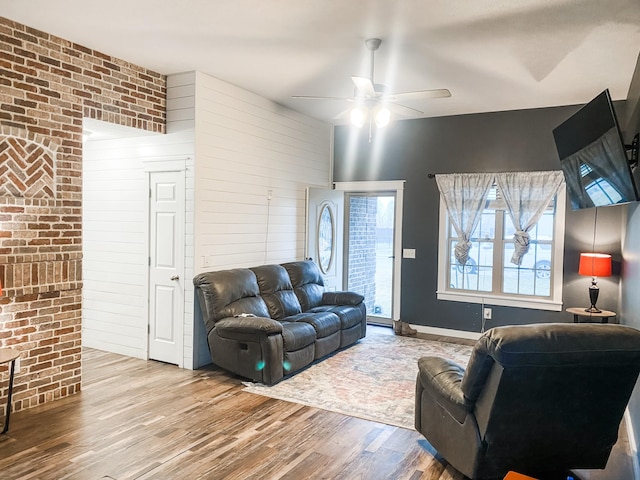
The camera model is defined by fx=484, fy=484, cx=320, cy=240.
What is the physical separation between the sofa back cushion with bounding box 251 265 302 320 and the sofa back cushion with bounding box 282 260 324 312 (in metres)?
0.20

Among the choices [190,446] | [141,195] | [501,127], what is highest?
[501,127]

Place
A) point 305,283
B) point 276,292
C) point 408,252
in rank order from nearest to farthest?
point 276,292 → point 305,283 → point 408,252

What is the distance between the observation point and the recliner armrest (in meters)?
2.73

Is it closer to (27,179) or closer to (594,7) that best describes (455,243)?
(594,7)

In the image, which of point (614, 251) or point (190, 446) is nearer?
point (190, 446)

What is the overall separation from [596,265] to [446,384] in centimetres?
325

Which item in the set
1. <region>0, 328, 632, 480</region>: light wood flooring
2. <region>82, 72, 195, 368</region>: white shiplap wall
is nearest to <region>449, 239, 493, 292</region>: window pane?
<region>0, 328, 632, 480</region>: light wood flooring

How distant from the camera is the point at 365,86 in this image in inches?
148

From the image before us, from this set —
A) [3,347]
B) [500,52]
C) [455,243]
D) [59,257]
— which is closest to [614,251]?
[455,243]

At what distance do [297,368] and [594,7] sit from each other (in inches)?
147

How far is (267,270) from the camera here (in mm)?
5430

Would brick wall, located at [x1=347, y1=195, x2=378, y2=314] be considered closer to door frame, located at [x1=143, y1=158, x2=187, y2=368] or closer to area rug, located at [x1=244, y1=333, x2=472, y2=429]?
area rug, located at [x1=244, y1=333, x2=472, y2=429]

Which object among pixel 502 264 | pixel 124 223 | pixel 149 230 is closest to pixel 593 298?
pixel 502 264

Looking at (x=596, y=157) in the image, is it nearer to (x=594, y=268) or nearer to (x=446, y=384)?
(x=446, y=384)
